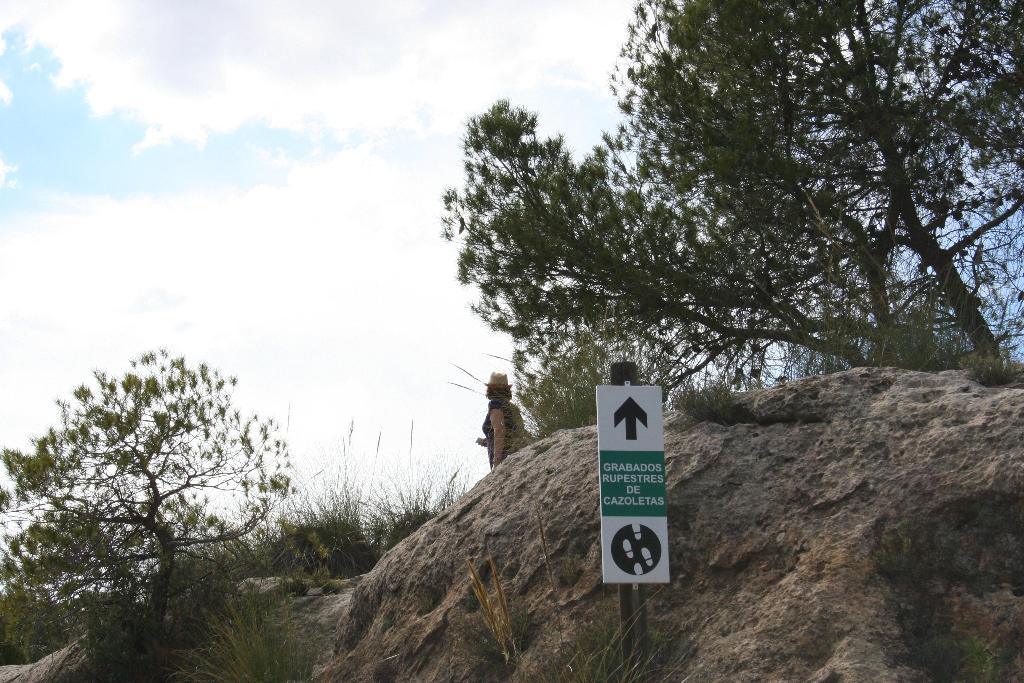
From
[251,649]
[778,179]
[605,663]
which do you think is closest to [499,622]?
[605,663]

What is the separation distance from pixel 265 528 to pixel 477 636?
3353 millimetres

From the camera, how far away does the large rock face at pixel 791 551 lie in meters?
4.75

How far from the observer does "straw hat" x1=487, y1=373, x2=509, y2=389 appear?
9922mm

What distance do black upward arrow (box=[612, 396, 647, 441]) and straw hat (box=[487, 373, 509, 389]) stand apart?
4719 millimetres

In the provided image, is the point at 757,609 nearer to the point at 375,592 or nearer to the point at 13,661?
the point at 375,592

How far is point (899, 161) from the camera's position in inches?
442

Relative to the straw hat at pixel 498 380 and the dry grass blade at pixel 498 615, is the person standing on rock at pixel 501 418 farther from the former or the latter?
the dry grass blade at pixel 498 615

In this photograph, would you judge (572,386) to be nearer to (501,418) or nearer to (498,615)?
A: (501,418)

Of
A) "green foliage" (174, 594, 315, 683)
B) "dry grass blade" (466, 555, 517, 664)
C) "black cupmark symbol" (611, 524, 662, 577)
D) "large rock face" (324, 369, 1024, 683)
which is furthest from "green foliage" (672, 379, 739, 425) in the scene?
"green foliage" (174, 594, 315, 683)

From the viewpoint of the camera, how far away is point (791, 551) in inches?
204

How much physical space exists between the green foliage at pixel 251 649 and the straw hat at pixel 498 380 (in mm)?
2970

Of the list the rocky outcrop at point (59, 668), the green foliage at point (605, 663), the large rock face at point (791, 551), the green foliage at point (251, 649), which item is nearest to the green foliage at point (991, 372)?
the large rock face at point (791, 551)

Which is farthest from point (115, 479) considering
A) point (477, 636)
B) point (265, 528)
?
point (477, 636)

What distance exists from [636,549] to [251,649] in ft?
10.1
